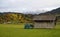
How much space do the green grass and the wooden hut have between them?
7 centimetres

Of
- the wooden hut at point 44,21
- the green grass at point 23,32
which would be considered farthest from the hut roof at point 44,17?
the green grass at point 23,32

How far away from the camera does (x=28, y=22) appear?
2314 millimetres

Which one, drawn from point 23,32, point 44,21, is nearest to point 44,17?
point 44,21

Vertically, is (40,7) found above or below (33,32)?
above

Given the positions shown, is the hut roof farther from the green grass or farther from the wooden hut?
the green grass

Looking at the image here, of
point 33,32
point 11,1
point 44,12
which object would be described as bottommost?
point 33,32

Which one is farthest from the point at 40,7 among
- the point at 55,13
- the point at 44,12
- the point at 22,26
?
the point at 22,26

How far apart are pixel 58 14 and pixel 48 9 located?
0.53 ft

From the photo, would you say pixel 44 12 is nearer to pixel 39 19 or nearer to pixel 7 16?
pixel 39 19

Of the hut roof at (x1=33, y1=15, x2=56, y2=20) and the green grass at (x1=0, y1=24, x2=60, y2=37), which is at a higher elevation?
the hut roof at (x1=33, y1=15, x2=56, y2=20)

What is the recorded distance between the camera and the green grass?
7.29ft

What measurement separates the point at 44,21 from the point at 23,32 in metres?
0.35

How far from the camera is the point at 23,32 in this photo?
230cm

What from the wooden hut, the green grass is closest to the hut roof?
the wooden hut
